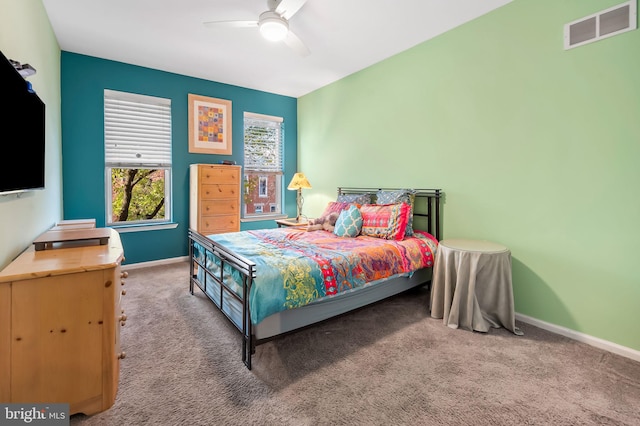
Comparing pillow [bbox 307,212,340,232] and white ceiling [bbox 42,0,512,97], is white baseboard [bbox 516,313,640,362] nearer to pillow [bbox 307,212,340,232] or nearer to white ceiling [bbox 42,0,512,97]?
pillow [bbox 307,212,340,232]

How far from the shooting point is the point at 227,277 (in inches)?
90.7

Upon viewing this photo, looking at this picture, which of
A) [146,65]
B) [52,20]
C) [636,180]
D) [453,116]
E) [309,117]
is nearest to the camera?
[636,180]

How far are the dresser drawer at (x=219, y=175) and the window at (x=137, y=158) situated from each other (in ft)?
2.17

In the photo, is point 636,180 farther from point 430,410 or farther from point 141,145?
point 141,145

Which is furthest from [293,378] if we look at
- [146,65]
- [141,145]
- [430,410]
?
[146,65]

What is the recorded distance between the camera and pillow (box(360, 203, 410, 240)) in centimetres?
300

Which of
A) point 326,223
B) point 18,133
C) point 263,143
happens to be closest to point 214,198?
point 263,143

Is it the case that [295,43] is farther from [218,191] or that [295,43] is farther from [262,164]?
[262,164]

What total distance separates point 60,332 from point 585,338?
134 inches

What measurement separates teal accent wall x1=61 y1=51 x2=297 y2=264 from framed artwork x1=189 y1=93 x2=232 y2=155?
0.27 feet

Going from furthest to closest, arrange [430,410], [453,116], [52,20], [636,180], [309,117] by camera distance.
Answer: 1. [309,117]
2. [453,116]
3. [52,20]
4. [636,180]
5. [430,410]

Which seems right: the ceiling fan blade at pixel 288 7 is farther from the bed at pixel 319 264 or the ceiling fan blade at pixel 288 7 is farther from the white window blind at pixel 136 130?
the white window blind at pixel 136 130

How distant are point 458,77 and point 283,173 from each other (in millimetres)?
3255

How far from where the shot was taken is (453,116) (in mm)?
3096
